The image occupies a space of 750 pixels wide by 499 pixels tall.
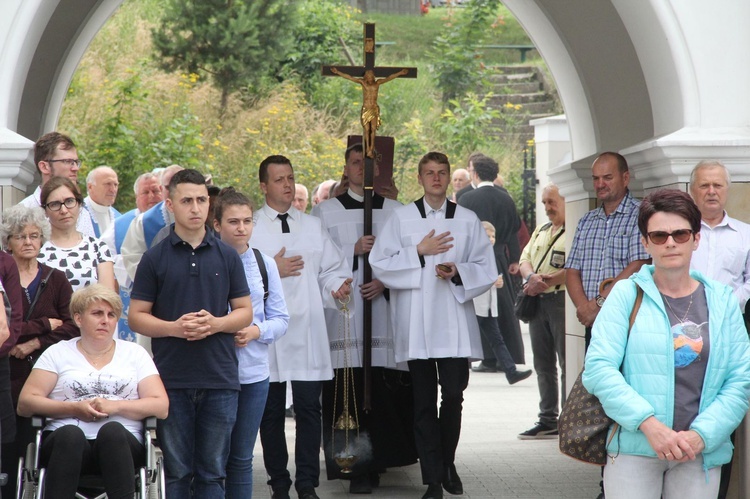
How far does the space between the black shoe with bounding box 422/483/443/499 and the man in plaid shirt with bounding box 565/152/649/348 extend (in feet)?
→ 4.06

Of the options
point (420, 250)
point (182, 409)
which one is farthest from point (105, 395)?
point (420, 250)

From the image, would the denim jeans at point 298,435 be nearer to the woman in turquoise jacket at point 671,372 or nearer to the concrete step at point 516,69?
the woman in turquoise jacket at point 671,372

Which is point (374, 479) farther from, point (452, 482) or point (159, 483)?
point (159, 483)

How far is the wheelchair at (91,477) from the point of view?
16.6 feet

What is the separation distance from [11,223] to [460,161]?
18835 millimetres

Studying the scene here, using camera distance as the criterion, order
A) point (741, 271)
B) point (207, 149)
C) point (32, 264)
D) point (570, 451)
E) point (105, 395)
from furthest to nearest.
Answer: point (207, 149), point (741, 271), point (32, 264), point (105, 395), point (570, 451)

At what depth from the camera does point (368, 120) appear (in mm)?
7258

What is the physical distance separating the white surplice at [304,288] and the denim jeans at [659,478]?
9.05 ft

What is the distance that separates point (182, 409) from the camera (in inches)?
215

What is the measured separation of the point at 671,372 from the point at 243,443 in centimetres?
233

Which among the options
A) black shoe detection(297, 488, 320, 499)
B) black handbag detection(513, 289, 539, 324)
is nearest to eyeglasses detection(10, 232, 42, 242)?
black shoe detection(297, 488, 320, 499)

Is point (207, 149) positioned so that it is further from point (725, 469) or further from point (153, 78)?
point (725, 469)

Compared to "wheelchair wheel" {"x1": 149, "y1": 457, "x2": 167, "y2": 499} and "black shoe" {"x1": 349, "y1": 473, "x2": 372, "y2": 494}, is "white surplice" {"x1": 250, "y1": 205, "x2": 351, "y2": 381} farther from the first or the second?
"wheelchair wheel" {"x1": 149, "y1": 457, "x2": 167, "y2": 499}

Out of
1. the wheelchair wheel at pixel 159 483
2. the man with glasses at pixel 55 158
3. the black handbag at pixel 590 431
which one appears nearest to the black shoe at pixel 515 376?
the man with glasses at pixel 55 158
